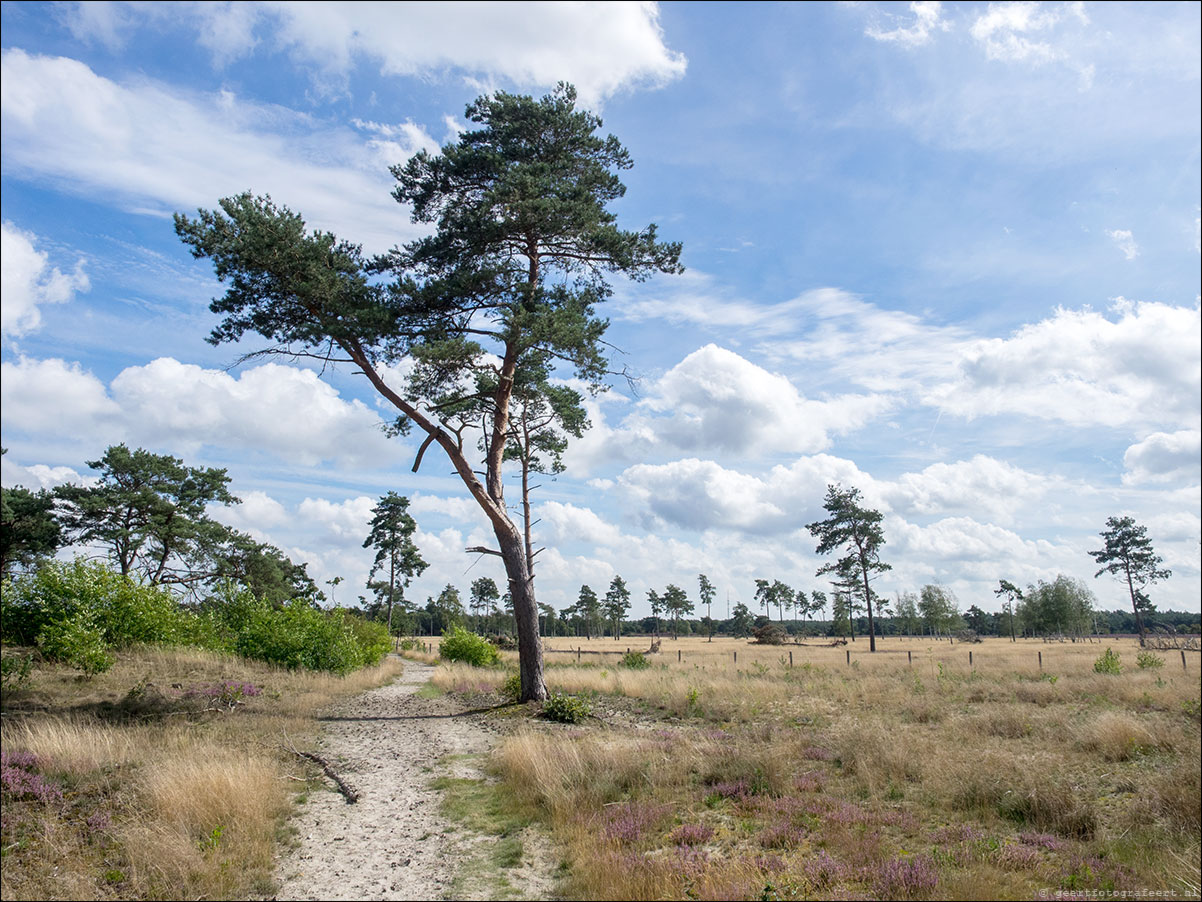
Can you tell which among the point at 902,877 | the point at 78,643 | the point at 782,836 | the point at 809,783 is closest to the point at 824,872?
the point at 902,877

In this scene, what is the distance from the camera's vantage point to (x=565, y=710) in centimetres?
1399

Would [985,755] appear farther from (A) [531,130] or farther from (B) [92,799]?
(A) [531,130]

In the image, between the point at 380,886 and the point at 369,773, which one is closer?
the point at 380,886

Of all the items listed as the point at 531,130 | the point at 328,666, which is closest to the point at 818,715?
the point at 531,130

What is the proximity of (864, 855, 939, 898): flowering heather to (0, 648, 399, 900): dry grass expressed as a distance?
5.17 metres

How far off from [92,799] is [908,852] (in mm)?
9044

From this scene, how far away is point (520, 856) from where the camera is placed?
20.4 ft

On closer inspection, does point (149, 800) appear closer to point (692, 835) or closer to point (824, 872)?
point (692, 835)

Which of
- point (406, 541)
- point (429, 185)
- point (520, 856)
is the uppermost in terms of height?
point (429, 185)

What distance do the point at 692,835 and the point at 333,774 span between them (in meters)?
5.40

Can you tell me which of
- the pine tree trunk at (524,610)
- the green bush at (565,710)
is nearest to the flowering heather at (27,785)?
the green bush at (565,710)

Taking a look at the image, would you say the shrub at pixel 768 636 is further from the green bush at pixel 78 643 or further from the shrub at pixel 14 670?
the shrub at pixel 14 670

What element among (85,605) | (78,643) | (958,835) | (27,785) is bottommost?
(958,835)

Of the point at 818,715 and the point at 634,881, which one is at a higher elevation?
the point at 634,881
